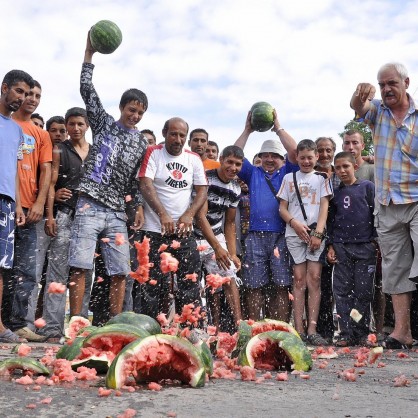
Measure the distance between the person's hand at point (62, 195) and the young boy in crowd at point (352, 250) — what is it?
9.41ft

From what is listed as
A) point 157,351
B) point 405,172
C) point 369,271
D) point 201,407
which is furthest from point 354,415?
point 369,271

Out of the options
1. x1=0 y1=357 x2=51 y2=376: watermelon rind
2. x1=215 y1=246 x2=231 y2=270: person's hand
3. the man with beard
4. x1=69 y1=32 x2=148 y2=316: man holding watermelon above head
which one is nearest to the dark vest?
the man with beard

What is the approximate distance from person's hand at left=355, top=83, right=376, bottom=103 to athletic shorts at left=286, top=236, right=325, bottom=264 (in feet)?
5.38

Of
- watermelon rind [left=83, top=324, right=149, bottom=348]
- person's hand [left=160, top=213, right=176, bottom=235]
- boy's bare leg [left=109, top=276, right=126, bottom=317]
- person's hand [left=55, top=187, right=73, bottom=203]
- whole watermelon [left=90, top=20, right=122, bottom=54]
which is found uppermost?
whole watermelon [left=90, top=20, right=122, bottom=54]

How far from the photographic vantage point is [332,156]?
7.56 metres

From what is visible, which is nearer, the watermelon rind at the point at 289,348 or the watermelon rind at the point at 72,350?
the watermelon rind at the point at 72,350

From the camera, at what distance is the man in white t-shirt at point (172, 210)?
17.7 feet

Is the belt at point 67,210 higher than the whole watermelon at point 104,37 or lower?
lower

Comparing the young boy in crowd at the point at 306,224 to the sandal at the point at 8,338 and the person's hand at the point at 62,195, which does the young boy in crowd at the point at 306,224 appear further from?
the sandal at the point at 8,338

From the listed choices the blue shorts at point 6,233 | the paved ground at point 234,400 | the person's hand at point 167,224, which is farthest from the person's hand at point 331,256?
the blue shorts at point 6,233

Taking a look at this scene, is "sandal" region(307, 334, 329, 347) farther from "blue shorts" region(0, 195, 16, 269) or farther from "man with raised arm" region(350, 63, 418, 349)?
"blue shorts" region(0, 195, 16, 269)

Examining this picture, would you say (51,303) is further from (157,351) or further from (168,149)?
(157,351)

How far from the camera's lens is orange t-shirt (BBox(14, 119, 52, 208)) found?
5.98 meters

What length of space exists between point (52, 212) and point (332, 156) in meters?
3.45
